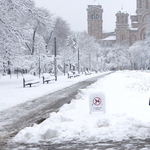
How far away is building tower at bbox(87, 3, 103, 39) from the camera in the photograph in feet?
390

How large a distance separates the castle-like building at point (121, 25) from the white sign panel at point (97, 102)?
10805 cm

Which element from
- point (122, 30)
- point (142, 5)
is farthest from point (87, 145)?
point (142, 5)

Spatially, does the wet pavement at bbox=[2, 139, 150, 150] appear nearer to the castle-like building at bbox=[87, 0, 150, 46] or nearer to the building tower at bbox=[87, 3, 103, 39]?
the castle-like building at bbox=[87, 0, 150, 46]

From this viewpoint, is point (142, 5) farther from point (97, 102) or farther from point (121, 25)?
point (97, 102)

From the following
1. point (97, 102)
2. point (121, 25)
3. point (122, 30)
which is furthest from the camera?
point (121, 25)

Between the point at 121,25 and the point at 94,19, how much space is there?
43.7 feet

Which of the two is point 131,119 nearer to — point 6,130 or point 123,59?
point 6,130

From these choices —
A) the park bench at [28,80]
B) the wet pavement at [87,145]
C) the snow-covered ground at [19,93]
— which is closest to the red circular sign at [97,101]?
the wet pavement at [87,145]

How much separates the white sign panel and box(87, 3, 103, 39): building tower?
114490mm

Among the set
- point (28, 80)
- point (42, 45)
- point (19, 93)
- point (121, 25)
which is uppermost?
point (121, 25)

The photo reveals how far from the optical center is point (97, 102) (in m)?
7.38

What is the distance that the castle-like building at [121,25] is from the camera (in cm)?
11519

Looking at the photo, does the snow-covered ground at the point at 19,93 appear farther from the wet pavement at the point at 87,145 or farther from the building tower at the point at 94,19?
the building tower at the point at 94,19

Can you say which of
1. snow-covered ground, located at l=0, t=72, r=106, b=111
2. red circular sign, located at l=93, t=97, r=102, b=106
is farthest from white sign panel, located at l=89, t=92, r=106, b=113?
snow-covered ground, located at l=0, t=72, r=106, b=111
